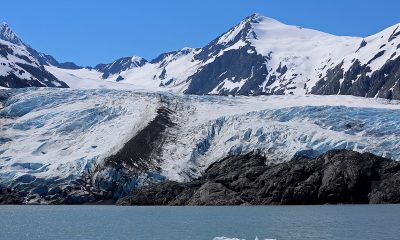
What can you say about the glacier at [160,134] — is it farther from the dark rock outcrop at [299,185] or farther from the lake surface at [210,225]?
the lake surface at [210,225]

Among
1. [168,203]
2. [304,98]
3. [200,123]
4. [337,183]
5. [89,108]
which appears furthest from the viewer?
[304,98]

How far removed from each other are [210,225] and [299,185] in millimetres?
33096

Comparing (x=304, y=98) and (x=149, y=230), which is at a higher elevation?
(x=304, y=98)

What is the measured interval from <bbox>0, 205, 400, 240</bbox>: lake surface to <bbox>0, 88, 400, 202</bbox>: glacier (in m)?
27.5

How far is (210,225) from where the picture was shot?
2108 inches

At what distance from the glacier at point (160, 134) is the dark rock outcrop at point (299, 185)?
520 cm

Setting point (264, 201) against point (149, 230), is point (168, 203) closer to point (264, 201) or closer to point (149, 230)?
point (264, 201)

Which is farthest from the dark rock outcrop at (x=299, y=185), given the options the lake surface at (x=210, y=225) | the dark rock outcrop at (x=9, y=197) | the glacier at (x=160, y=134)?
the dark rock outcrop at (x=9, y=197)

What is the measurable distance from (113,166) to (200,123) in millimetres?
21024

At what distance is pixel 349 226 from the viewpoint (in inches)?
1998

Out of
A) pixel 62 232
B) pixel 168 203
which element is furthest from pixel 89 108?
pixel 62 232

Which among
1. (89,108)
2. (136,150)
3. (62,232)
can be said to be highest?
(89,108)

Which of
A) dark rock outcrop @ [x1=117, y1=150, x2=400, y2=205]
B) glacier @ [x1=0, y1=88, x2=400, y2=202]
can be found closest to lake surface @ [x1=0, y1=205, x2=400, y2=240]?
dark rock outcrop @ [x1=117, y1=150, x2=400, y2=205]

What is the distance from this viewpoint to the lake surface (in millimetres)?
45812
